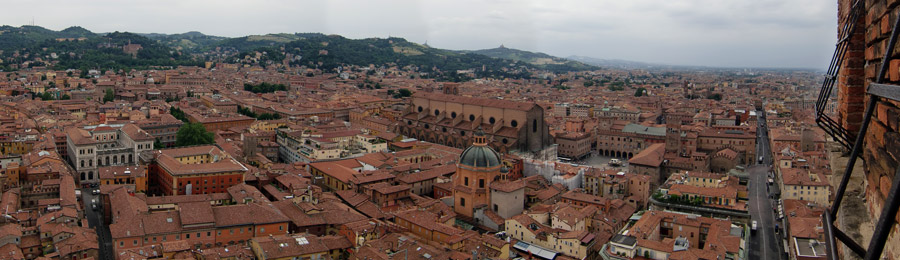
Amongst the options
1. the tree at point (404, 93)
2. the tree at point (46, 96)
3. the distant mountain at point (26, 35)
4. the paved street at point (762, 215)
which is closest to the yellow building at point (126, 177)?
the paved street at point (762, 215)

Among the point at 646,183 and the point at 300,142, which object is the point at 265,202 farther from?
the point at 646,183

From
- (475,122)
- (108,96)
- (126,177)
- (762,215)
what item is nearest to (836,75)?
(762,215)

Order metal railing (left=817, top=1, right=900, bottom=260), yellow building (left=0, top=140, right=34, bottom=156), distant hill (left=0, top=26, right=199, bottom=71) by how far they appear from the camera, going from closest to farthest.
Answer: metal railing (left=817, top=1, right=900, bottom=260), yellow building (left=0, top=140, right=34, bottom=156), distant hill (left=0, top=26, right=199, bottom=71)

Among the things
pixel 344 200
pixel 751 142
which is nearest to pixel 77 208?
pixel 344 200

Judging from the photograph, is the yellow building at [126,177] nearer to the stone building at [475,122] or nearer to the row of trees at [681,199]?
the stone building at [475,122]

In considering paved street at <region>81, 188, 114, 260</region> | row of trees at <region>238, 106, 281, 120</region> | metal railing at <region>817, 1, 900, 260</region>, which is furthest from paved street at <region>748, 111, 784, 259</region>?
row of trees at <region>238, 106, 281, 120</region>

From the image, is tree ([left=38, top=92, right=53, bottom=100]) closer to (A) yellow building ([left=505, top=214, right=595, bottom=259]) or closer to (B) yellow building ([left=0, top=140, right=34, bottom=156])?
(B) yellow building ([left=0, top=140, right=34, bottom=156])

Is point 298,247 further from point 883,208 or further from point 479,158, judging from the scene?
point 883,208

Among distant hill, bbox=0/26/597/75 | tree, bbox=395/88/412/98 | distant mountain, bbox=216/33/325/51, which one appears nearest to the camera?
tree, bbox=395/88/412/98
